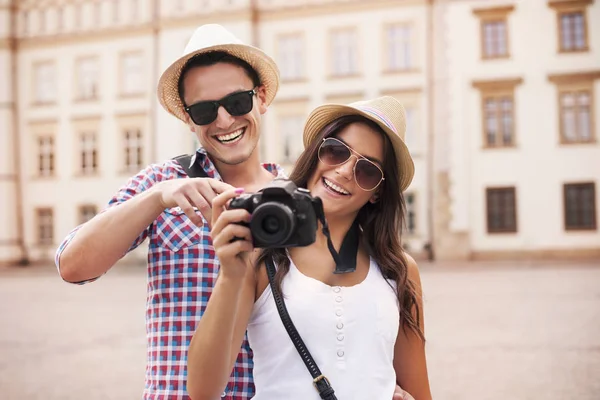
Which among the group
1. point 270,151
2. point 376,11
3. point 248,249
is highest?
point 376,11

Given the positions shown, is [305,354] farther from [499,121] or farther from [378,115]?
[499,121]

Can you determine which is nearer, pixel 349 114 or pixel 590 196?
pixel 349 114

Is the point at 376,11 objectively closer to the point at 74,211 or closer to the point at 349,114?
the point at 74,211

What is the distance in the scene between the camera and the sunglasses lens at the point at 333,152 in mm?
2021

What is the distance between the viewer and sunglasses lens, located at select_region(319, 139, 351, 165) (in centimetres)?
202

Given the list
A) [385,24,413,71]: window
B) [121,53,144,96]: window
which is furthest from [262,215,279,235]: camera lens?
[121,53,144,96]: window

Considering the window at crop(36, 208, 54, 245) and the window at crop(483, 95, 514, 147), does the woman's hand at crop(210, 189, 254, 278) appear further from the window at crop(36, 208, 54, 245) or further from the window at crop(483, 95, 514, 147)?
the window at crop(36, 208, 54, 245)

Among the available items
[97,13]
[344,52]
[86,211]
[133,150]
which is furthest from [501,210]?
[97,13]

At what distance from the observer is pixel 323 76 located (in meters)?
23.5

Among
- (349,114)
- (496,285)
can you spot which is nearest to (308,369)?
(349,114)

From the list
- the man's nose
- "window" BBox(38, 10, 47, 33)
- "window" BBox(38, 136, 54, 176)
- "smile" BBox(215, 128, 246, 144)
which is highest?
"window" BBox(38, 10, 47, 33)

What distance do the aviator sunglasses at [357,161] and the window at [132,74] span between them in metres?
24.8

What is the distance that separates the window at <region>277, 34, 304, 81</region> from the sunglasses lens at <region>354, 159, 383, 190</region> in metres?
22.3

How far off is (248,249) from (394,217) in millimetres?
768
